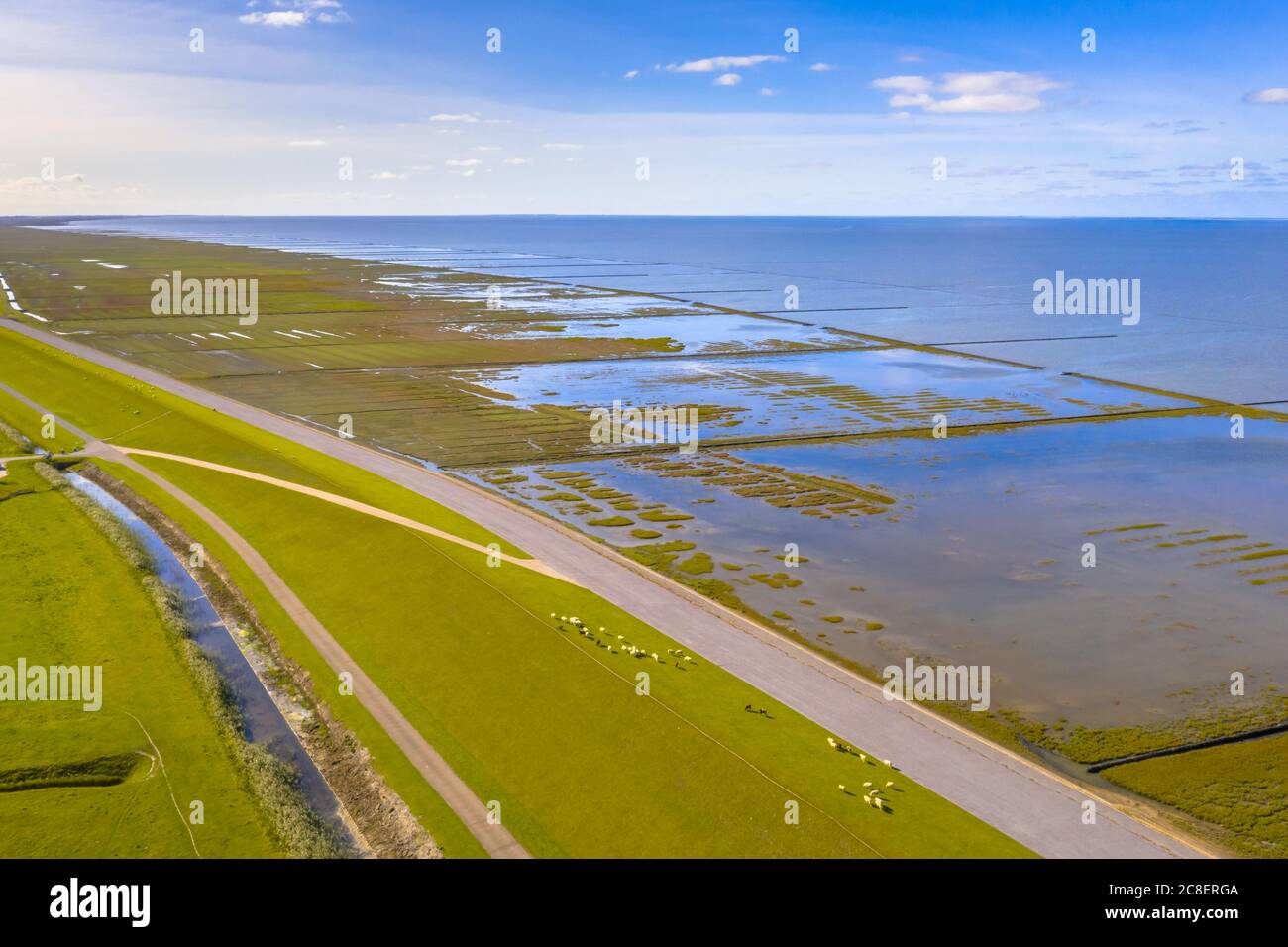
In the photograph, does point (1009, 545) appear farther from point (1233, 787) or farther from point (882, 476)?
point (1233, 787)

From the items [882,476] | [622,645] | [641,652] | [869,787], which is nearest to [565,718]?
[641,652]

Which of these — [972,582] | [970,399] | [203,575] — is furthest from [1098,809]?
[970,399]

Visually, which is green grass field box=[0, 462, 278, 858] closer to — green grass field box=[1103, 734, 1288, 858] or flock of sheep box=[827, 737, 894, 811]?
flock of sheep box=[827, 737, 894, 811]

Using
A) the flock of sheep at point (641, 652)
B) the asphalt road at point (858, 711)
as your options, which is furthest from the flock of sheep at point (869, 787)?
the asphalt road at point (858, 711)

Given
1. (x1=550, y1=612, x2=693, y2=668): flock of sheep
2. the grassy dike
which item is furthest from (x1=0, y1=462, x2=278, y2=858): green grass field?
(x1=550, y1=612, x2=693, y2=668): flock of sheep

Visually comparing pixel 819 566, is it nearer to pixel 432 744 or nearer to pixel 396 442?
pixel 432 744

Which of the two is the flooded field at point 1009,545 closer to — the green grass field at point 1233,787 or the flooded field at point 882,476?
the flooded field at point 882,476
